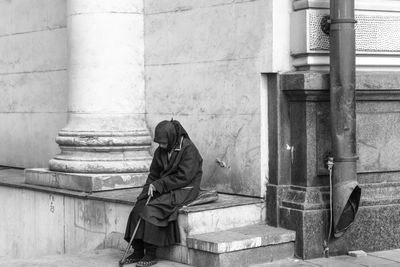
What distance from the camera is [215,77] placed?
30.8ft

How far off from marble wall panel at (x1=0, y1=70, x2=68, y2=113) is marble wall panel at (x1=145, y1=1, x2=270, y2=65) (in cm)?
180

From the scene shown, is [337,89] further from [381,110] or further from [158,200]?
[158,200]

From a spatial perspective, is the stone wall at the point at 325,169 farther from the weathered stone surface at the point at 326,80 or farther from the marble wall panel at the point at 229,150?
the marble wall panel at the point at 229,150

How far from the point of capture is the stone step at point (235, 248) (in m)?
7.88

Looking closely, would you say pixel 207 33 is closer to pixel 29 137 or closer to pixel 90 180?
pixel 90 180

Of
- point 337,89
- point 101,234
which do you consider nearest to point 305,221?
point 337,89

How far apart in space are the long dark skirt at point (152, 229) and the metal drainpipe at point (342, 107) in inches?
64.6

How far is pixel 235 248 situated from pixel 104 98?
3.02 metres

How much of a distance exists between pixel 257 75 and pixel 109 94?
6.98ft

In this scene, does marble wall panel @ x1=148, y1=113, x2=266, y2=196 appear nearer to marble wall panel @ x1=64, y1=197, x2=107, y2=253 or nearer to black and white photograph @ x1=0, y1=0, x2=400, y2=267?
black and white photograph @ x1=0, y1=0, x2=400, y2=267

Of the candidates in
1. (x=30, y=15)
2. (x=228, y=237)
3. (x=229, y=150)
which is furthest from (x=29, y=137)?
(x=228, y=237)

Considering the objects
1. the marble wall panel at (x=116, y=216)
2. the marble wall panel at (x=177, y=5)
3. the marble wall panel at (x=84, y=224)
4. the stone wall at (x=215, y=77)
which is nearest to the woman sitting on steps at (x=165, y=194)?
the marble wall panel at (x=116, y=216)

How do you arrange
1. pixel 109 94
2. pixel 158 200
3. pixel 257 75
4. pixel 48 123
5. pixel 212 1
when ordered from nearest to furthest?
pixel 158 200 → pixel 257 75 → pixel 212 1 → pixel 109 94 → pixel 48 123

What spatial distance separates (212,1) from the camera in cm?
941
